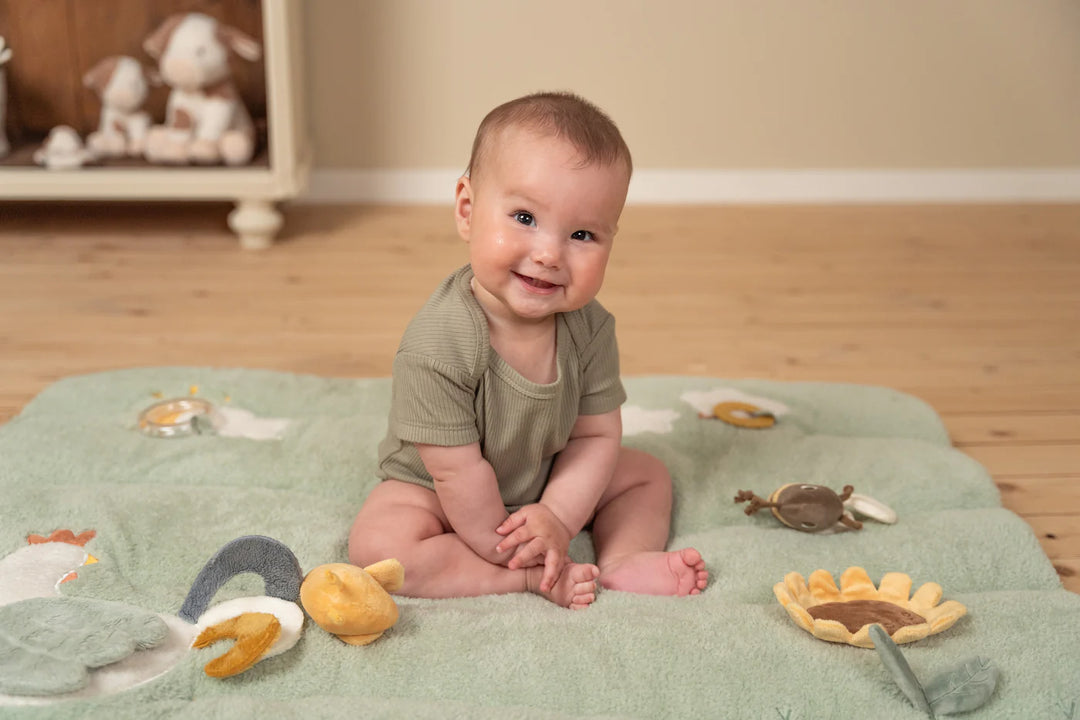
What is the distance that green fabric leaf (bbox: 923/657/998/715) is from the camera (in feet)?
2.92

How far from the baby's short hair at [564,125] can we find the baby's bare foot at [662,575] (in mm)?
369

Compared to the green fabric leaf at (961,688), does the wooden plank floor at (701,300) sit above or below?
below

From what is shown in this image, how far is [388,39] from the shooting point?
2.46 metres

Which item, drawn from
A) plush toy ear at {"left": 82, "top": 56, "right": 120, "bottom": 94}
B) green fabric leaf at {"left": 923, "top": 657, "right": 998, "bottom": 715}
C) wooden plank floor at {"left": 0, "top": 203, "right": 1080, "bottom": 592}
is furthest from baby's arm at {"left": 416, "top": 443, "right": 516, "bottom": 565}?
plush toy ear at {"left": 82, "top": 56, "right": 120, "bottom": 94}

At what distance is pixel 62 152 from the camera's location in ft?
7.11

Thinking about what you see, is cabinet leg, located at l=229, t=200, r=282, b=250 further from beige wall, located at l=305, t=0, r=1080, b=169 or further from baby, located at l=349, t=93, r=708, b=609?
baby, located at l=349, t=93, r=708, b=609

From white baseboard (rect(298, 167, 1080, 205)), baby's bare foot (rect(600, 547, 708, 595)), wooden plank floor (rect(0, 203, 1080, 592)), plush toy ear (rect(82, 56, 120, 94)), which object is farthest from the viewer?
white baseboard (rect(298, 167, 1080, 205))

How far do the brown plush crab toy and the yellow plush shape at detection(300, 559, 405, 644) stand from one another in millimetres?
461

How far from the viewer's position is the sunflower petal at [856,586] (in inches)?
41.8

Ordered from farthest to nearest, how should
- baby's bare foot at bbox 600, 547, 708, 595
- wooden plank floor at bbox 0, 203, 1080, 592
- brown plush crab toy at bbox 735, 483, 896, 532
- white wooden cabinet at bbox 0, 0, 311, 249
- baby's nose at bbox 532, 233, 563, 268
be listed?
white wooden cabinet at bbox 0, 0, 311, 249, wooden plank floor at bbox 0, 203, 1080, 592, brown plush crab toy at bbox 735, 483, 896, 532, baby's bare foot at bbox 600, 547, 708, 595, baby's nose at bbox 532, 233, 563, 268

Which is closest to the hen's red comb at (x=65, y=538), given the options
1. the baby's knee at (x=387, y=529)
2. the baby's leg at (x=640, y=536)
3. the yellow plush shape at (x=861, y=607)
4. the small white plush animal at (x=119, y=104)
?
the baby's knee at (x=387, y=529)

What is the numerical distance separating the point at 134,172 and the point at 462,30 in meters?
0.78

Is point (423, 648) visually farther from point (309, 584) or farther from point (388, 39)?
point (388, 39)

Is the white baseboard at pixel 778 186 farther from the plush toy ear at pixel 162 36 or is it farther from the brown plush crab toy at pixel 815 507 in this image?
the brown plush crab toy at pixel 815 507
